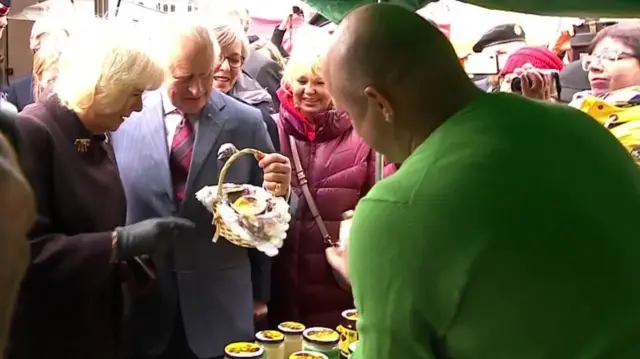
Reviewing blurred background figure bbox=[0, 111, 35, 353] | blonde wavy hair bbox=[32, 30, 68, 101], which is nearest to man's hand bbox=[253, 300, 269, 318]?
blonde wavy hair bbox=[32, 30, 68, 101]

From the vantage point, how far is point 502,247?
0.86 meters

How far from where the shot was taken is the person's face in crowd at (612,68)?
2.11 metres

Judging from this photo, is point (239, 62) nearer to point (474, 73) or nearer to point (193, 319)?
point (193, 319)

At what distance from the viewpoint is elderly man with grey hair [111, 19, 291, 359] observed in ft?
6.10

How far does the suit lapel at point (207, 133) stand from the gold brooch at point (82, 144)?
28 centimetres

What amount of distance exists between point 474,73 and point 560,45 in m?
0.61

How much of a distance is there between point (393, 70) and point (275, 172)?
3.13ft

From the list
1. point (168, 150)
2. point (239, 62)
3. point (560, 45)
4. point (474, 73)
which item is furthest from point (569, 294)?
point (560, 45)

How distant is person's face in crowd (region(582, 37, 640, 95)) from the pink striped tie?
43.6 inches

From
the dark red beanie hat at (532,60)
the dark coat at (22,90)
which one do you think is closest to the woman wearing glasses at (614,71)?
the dark red beanie hat at (532,60)

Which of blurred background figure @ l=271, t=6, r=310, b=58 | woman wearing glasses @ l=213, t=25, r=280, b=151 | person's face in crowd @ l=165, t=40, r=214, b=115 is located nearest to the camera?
person's face in crowd @ l=165, t=40, r=214, b=115

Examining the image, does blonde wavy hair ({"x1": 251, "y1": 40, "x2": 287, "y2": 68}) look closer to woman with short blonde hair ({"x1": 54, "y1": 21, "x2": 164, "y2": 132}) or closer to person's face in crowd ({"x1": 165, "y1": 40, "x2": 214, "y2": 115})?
person's face in crowd ({"x1": 165, "y1": 40, "x2": 214, "y2": 115})

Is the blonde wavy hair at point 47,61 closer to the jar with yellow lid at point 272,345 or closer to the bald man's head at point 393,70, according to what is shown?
the jar with yellow lid at point 272,345

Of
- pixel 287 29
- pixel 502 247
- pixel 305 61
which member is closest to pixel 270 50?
pixel 287 29
